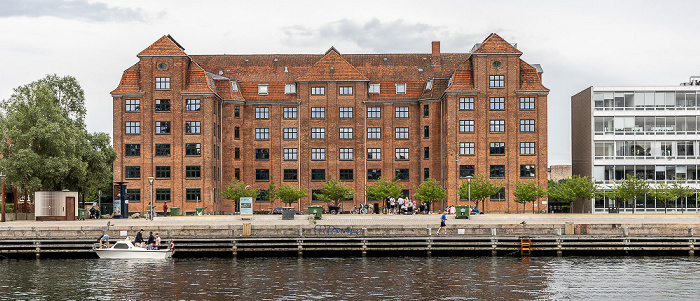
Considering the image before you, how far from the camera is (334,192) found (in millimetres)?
95250

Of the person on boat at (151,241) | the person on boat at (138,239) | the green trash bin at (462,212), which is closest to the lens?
the person on boat at (151,241)

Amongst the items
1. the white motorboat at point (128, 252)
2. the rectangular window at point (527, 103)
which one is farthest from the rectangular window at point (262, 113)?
the white motorboat at point (128, 252)

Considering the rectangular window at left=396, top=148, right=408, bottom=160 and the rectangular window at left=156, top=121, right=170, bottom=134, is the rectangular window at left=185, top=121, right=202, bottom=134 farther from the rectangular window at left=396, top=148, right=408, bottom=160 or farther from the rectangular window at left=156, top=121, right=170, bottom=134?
the rectangular window at left=396, top=148, right=408, bottom=160

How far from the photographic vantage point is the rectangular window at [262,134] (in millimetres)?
102562

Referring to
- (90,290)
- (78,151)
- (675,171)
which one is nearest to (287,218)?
(78,151)

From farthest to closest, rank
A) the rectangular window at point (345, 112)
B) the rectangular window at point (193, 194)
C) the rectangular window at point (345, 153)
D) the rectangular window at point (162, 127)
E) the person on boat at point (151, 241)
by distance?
1. the rectangular window at point (345, 153)
2. the rectangular window at point (345, 112)
3. the rectangular window at point (162, 127)
4. the rectangular window at point (193, 194)
5. the person on boat at point (151, 241)

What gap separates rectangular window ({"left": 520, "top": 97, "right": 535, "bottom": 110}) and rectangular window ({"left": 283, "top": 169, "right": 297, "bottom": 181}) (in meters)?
28.4

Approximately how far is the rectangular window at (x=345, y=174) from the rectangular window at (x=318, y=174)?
199cm

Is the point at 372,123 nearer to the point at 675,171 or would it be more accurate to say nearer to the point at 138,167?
the point at 138,167

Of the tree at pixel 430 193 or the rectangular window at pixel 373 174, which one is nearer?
the tree at pixel 430 193

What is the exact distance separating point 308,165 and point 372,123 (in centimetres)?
940

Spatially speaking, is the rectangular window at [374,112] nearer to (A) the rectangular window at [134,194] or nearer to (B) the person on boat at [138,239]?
(A) the rectangular window at [134,194]

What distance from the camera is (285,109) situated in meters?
102

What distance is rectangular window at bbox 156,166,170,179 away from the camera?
9619cm
